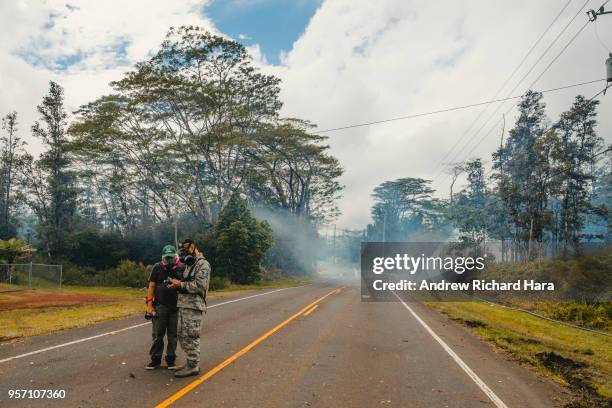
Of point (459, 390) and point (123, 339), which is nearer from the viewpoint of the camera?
point (459, 390)

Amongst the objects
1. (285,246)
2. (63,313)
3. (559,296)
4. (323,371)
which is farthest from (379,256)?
(323,371)

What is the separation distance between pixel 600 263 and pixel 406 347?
55.1ft

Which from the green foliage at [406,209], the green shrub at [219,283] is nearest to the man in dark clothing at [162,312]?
the green shrub at [219,283]

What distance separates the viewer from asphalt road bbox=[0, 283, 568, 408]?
6.59 meters

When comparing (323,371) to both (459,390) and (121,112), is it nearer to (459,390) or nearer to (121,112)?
(459,390)

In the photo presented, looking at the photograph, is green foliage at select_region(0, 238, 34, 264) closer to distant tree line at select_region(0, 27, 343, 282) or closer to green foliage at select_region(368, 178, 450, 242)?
distant tree line at select_region(0, 27, 343, 282)

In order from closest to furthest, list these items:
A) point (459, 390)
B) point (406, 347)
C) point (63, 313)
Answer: point (459, 390) → point (406, 347) → point (63, 313)

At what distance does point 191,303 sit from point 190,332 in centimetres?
44

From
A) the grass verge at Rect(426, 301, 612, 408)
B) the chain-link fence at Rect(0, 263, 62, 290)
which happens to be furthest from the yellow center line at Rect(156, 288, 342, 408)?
the chain-link fence at Rect(0, 263, 62, 290)

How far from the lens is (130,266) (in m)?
43.3

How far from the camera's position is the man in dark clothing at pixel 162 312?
319 inches

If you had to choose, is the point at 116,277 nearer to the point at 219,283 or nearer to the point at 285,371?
the point at 219,283

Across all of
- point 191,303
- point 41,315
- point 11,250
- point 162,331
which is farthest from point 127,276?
point 191,303

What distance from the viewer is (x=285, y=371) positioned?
26.9 feet
